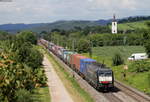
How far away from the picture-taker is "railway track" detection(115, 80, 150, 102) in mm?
37072

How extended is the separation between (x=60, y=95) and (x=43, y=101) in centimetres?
512

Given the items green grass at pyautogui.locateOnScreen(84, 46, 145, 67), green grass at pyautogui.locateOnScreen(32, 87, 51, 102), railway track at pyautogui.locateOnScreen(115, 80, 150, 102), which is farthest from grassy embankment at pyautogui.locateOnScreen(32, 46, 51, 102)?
green grass at pyautogui.locateOnScreen(84, 46, 145, 67)

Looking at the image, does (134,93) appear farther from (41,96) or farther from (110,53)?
(110,53)

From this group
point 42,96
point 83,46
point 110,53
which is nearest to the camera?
point 42,96

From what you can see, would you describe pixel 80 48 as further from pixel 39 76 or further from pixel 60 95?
pixel 60 95

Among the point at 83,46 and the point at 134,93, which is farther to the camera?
the point at 83,46

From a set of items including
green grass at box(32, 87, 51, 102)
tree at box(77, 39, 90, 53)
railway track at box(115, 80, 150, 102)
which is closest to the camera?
green grass at box(32, 87, 51, 102)

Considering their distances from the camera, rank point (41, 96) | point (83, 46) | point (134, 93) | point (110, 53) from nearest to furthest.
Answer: point (41, 96), point (134, 93), point (110, 53), point (83, 46)

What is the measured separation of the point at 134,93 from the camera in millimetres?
41094

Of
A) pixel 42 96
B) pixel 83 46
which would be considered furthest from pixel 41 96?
pixel 83 46

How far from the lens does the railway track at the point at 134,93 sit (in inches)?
1460

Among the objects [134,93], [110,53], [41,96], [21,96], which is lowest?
[110,53]

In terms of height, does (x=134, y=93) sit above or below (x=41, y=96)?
below

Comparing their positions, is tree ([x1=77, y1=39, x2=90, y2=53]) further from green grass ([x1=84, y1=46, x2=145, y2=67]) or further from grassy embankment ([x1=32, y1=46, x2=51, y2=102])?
grassy embankment ([x1=32, y1=46, x2=51, y2=102])
